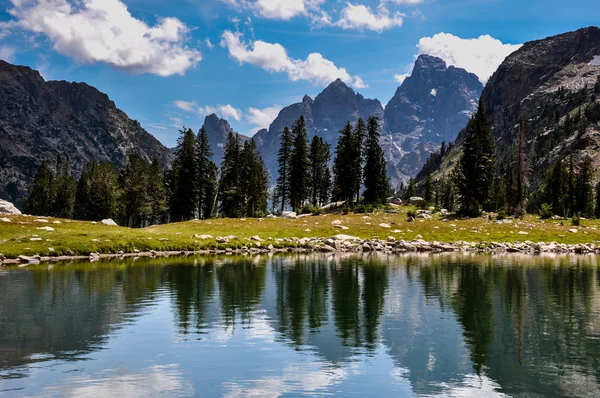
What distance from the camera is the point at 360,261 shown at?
51.7m

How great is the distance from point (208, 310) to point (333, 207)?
80.8 meters

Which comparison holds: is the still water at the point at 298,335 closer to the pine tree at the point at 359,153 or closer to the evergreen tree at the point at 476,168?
the evergreen tree at the point at 476,168

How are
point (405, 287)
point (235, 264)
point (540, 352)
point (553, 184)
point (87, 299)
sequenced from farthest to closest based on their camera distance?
point (553, 184) < point (235, 264) < point (405, 287) < point (87, 299) < point (540, 352)

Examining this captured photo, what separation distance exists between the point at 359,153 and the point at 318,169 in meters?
22.8

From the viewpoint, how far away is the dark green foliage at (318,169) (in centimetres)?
12184

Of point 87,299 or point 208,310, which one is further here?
point 87,299

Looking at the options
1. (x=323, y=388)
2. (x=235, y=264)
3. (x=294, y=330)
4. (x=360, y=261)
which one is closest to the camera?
(x=323, y=388)

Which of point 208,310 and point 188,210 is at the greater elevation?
point 188,210

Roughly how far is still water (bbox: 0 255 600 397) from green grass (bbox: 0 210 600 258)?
631 inches

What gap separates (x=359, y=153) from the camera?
4198 inches

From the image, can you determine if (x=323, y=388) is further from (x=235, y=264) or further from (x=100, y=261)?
(x=100, y=261)

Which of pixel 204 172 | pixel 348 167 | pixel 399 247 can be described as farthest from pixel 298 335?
pixel 204 172

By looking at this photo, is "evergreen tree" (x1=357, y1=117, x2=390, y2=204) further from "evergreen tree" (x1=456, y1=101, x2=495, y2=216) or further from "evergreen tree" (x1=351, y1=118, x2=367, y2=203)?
"evergreen tree" (x1=456, y1=101, x2=495, y2=216)

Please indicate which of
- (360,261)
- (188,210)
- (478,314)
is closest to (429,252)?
(360,261)
